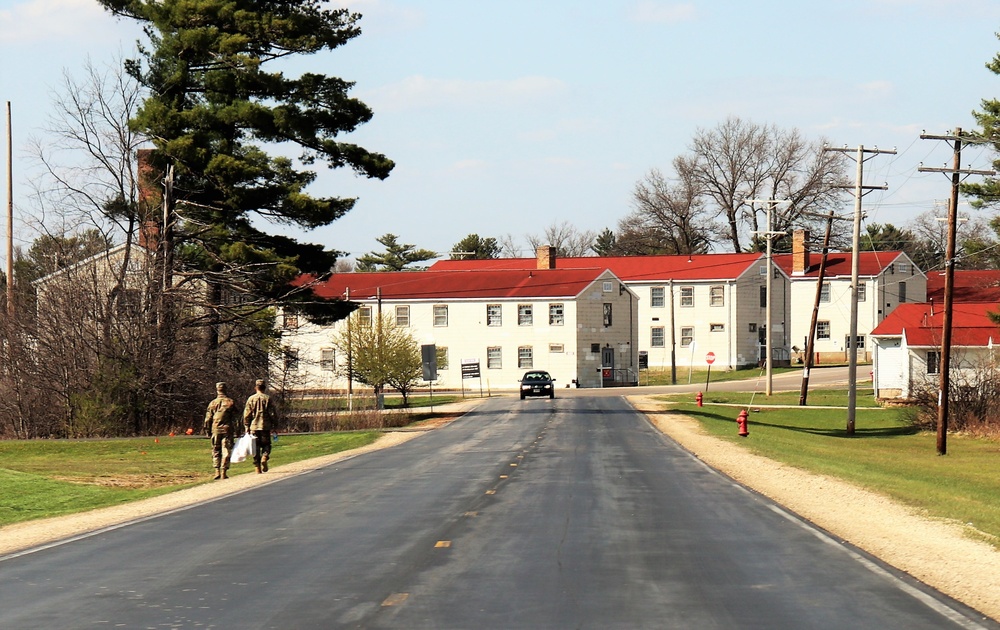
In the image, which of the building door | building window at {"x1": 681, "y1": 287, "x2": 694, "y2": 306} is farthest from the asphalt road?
building window at {"x1": 681, "y1": 287, "x2": 694, "y2": 306}

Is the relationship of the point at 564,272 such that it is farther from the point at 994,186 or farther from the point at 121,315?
the point at 121,315

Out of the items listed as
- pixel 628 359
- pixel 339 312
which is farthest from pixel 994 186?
pixel 628 359

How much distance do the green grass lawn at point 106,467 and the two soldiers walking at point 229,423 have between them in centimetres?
86

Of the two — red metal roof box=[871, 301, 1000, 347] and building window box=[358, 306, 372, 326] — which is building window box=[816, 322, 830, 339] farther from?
building window box=[358, 306, 372, 326]

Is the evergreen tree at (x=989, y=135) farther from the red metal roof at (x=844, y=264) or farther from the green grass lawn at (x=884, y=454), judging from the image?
the red metal roof at (x=844, y=264)

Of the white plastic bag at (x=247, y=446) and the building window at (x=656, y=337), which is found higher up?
the building window at (x=656, y=337)

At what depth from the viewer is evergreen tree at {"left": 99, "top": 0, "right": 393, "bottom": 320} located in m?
40.2

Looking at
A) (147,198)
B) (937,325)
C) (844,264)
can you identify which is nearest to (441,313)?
(937,325)

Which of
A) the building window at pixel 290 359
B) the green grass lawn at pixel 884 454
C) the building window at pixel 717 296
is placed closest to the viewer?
the green grass lawn at pixel 884 454

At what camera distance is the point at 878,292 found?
92.4 meters

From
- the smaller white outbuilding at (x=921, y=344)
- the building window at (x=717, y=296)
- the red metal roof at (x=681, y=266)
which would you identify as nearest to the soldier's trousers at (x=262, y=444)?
the smaller white outbuilding at (x=921, y=344)

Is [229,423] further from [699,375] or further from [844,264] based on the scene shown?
[844,264]

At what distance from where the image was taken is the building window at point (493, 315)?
80875mm

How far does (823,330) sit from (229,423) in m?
76.5
